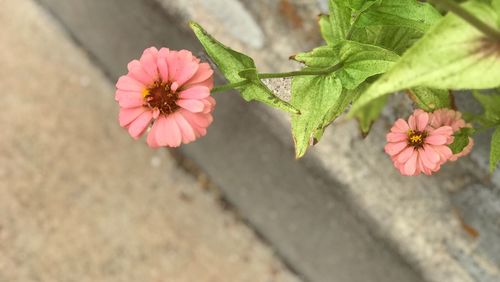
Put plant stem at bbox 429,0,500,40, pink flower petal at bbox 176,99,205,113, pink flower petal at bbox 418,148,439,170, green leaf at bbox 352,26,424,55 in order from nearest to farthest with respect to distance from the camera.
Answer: plant stem at bbox 429,0,500,40 → pink flower petal at bbox 176,99,205,113 → pink flower petal at bbox 418,148,439,170 → green leaf at bbox 352,26,424,55

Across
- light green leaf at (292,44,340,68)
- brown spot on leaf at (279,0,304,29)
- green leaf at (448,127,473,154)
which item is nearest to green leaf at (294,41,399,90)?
light green leaf at (292,44,340,68)

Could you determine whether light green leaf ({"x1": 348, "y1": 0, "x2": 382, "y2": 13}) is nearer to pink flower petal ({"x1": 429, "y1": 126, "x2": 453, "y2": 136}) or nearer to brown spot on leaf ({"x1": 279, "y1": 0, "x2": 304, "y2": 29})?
pink flower petal ({"x1": 429, "y1": 126, "x2": 453, "y2": 136})

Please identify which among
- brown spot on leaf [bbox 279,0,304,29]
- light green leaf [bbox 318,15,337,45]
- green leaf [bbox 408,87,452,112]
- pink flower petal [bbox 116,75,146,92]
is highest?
brown spot on leaf [bbox 279,0,304,29]

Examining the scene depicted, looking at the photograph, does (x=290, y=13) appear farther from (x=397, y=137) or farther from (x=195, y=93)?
(x=195, y=93)

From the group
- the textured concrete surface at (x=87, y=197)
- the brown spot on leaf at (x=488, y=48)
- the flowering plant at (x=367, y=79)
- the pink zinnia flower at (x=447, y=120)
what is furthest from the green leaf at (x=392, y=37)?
the textured concrete surface at (x=87, y=197)

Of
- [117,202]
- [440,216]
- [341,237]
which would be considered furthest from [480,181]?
[117,202]

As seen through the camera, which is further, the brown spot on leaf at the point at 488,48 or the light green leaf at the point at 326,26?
the light green leaf at the point at 326,26

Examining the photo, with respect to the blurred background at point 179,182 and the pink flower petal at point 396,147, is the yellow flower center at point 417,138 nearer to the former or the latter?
the pink flower petal at point 396,147

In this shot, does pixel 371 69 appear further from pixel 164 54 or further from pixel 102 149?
pixel 102 149
